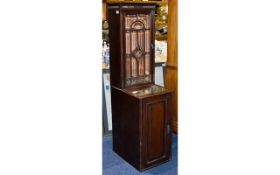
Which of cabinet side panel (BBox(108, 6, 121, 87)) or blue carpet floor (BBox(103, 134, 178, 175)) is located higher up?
cabinet side panel (BBox(108, 6, 121, 87))

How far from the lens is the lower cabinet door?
3105 millimetres

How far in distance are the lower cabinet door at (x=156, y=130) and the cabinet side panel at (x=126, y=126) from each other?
71 mm

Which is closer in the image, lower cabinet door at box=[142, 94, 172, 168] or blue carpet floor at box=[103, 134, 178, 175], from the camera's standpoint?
lower cabinet door at box=[142, 94, 172, 168]

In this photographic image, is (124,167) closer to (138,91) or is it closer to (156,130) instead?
(156,130)

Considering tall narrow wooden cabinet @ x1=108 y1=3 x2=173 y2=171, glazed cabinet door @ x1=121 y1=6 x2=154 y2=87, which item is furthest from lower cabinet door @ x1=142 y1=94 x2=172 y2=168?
glazed cabinet door @ x1=121 y1=6 x2=154 y2=87

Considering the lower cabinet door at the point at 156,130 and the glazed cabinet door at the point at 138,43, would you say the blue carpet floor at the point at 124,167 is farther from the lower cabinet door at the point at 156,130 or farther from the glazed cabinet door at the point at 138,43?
the glazed cabinet door at the point at 138,43

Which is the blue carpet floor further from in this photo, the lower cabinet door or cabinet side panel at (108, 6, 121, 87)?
cabinet side panel at (108, 6, 121, 87)

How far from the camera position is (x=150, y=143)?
3.19m

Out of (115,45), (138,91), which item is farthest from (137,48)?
(138,91)

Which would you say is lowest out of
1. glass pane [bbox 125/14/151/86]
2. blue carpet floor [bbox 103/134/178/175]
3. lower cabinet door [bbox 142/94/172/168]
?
blue carpet floor [bbox 103/134/178/175]

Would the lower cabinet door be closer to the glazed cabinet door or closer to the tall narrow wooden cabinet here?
the tall narrow wooden cabinet
